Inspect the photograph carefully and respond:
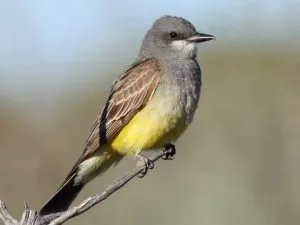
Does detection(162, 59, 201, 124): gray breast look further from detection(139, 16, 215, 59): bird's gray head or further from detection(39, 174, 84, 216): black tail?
detection(39, 174, 84, 216): black tail

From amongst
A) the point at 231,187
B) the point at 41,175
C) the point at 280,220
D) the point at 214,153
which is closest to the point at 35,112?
the point at 41,175

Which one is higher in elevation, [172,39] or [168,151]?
[172,39]

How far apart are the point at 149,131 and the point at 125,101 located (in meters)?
0.42

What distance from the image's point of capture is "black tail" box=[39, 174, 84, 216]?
5.91 metres

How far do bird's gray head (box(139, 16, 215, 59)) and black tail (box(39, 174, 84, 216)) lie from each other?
43.8 inches

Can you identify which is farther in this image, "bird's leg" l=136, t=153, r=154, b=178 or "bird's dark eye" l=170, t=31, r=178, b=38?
"bird's dark eye" l=170, t=31, r=178, b=38

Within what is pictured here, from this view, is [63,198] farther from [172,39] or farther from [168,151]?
[172,39]

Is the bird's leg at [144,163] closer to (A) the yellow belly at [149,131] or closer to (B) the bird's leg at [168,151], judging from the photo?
(A) the yellow belly at [149,131]

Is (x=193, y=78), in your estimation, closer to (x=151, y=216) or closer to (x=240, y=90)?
(x=151, y=216)

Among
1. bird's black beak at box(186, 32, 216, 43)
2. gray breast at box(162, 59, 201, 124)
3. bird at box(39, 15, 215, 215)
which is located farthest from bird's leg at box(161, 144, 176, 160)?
bird's black beak at box(186, 32, 216, 43)

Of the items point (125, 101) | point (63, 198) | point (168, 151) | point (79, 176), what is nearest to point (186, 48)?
point (125, 101)

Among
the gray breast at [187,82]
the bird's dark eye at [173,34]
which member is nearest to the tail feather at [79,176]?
the gray breast at [187,82]

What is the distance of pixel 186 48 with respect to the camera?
6.93m

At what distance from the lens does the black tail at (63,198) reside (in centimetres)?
591
